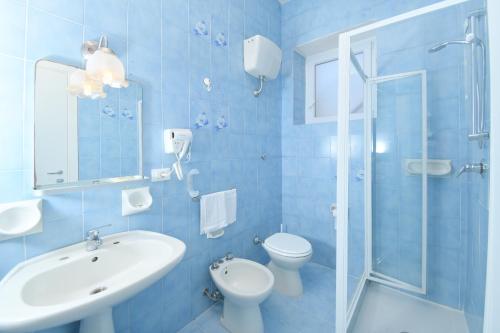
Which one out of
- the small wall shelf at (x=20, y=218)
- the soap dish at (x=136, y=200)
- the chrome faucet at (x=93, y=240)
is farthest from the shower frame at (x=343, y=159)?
the small wall shelf at (x=20, y=218)

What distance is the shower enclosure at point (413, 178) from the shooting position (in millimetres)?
1357

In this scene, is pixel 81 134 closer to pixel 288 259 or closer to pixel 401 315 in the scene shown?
pixel 288 259

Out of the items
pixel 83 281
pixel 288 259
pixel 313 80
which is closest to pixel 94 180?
pixel 83 281

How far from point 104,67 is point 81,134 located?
1.11ft

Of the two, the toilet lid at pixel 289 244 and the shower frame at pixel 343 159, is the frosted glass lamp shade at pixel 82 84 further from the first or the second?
the toilet lid at pixel 289 244

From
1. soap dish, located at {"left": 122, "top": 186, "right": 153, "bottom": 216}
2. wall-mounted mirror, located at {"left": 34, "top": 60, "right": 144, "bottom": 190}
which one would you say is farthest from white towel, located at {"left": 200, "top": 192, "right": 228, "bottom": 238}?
wall-mounted mirror, located at {"left": 34, "top": 60, "right": 144, "bottom": 190}

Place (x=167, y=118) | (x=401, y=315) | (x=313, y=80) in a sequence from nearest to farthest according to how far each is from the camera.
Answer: (x=167, y=118) < (x=401, y=315) < (x=313, y=80)

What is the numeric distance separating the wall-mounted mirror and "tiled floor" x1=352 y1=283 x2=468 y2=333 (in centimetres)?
173

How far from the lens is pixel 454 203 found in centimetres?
153

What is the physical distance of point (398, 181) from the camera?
5.53ft

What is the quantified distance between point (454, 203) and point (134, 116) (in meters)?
2.20

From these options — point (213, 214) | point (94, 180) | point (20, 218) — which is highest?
point (94, 180)

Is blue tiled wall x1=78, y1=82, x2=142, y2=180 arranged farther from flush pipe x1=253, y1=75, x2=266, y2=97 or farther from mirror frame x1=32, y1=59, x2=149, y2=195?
flush pipe x1=253, y1=75, x2=266, y2=97

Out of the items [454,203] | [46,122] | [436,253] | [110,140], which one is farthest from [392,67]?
[46,122]
